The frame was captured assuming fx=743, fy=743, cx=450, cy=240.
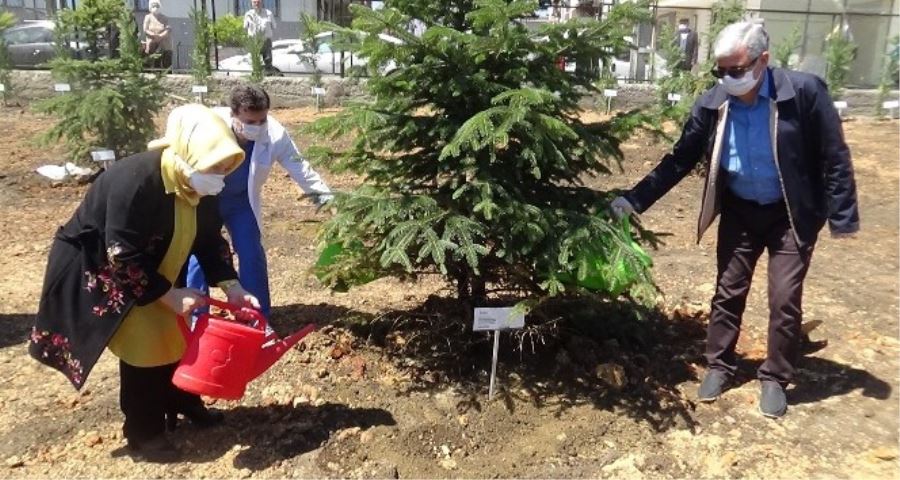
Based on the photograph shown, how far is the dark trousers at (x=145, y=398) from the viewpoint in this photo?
3.01m

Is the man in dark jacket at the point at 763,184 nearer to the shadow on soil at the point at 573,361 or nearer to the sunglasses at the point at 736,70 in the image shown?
the sunglasses at the point at 736,70

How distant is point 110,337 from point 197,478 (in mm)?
673

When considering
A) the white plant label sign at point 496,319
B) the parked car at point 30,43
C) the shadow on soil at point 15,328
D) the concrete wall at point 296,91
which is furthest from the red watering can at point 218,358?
the parked car at point 30,43

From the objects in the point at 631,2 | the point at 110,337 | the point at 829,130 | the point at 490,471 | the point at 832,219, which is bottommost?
the point at 490,471

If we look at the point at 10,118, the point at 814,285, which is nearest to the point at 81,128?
the point at 10,118

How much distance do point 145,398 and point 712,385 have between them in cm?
261

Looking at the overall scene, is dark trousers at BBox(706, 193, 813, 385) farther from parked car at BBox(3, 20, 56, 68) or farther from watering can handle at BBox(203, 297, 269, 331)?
parked car at BBox(3, 20, 56, 68)

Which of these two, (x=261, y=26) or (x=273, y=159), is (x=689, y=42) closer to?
(x=261, y=26)

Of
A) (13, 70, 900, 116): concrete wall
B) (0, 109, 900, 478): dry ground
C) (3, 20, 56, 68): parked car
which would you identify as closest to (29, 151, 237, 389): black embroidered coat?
(0, 109, 900, 478): dry ground

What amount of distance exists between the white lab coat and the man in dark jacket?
1558 millimetres

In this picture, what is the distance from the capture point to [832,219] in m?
3.30

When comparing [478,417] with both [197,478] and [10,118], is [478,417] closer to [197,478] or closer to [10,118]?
[197,478]

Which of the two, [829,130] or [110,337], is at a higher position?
[829,130]

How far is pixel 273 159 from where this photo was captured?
13.1 ft
